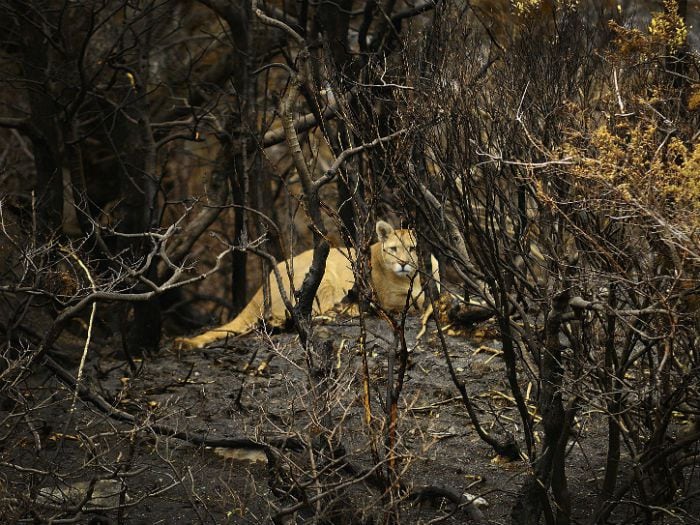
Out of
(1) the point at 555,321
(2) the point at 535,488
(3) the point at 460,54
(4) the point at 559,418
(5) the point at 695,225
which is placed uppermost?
(3) the point at 460,54

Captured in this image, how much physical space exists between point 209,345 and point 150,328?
34.8 inches

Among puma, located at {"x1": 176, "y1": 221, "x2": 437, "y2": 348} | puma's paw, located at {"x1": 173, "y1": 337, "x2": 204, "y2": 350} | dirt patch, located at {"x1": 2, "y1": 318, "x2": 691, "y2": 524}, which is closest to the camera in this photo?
dirt patch, located at {"x1": 2, "y1": 318, "x2": 691, "y2": 524}

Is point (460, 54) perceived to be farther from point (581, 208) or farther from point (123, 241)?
point (123, 241)

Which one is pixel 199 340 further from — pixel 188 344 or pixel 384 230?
pixel 384 230

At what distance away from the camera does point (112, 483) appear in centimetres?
807

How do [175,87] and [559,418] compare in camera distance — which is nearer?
[559,418]

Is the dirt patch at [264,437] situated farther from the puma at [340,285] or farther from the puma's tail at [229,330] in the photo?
the puma at [340,285]

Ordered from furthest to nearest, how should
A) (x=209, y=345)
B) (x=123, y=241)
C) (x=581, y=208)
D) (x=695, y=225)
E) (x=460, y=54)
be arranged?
(x=123, y=241), (x=209, y=345), (x=460, y=54), (x=581, y=208), (x=695, y=225)

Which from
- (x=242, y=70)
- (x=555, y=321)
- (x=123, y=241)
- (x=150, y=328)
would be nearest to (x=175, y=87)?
(x=242, y=70)

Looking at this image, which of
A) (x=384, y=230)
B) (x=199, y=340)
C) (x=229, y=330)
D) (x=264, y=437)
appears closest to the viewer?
(x=264, y=437)

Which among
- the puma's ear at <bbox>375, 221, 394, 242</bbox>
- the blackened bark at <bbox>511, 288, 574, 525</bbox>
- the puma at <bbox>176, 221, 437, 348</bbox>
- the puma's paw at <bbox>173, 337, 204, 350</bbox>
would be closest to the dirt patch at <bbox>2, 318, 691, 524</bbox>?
the puma's paw at <bbox>173, 337, 204, 350</bbox>

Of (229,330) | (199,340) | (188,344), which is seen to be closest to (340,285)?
(229,330)

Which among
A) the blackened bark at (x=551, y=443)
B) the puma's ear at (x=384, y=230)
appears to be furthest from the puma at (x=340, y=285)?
the blackened bark at (x=551, y=443)

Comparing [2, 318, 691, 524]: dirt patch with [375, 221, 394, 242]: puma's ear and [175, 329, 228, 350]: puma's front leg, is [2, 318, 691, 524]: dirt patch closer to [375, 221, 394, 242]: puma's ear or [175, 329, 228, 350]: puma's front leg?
[175, 329, 228, 350]: puma's front leg
